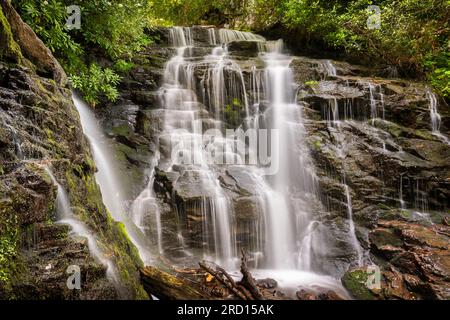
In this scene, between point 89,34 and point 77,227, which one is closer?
point 77,227

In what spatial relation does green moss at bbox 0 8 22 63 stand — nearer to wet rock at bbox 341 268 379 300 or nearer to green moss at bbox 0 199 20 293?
green moss at bbox 0 199 20 293

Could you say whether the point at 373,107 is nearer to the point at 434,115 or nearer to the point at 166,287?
the point at 434,115

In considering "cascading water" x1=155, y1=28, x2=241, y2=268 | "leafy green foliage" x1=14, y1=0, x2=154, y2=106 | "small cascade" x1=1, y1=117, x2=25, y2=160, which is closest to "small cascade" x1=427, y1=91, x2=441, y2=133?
"cascading water" x1=155, y1=28, x2=241, y2=268

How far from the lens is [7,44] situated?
402 cm

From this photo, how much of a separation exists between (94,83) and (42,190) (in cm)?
482

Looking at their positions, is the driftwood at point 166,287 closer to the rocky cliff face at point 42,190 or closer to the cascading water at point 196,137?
the rocky cliff face at point 42,190

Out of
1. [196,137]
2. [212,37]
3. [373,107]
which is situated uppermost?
[212,37]

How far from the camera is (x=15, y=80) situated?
3914 millimetres

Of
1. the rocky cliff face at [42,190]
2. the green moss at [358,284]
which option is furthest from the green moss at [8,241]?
the green moss at [358,284]

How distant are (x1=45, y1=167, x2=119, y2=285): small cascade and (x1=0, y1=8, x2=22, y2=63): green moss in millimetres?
1814

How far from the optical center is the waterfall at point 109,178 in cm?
565

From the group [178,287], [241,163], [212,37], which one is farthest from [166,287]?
[212,37]

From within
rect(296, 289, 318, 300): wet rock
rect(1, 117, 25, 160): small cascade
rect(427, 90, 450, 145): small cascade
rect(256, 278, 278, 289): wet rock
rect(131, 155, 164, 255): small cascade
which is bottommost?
rect(296, 289, 318, 300): wet rock

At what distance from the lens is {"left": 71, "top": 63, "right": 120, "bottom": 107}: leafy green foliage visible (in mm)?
7250
